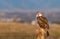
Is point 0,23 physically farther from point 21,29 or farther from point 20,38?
point 20,38

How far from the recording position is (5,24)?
2394 centimetres

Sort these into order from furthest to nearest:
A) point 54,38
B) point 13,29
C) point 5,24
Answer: point 5,24
point 13,29
point 54,38

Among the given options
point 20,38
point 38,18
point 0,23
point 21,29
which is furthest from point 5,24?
point 38,18

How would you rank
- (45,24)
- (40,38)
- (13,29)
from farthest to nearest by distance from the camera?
(13,29) → (45,24) → (40,38)

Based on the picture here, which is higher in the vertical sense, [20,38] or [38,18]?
[38,18]

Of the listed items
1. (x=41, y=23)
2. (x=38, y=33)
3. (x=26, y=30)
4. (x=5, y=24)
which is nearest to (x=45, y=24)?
(x=41, y=23)

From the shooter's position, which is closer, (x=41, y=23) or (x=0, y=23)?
(x=41, y=23)

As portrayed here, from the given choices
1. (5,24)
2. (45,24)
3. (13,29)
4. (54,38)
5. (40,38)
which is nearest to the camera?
(40,38)

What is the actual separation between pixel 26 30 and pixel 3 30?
1.70m

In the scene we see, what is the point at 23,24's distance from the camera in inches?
984

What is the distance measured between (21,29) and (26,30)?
82 cm

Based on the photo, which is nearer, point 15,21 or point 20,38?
point 20,38

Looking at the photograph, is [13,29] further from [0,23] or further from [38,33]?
[38,33]

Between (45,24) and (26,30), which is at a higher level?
(45,24)
